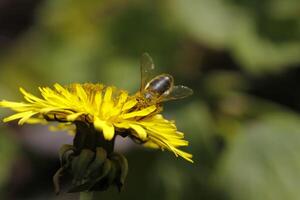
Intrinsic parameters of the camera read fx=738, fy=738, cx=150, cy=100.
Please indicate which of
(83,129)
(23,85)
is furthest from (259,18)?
(83,129)

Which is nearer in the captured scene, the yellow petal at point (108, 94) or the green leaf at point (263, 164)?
the yellow petal at point (108, 94)

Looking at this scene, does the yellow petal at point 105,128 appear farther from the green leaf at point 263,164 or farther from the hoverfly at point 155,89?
the green leaf at point 263,164

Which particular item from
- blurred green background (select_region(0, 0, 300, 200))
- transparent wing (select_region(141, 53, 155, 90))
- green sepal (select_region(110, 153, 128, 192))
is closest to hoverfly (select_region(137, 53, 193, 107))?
transparent wing (select_region(141, 53, 155, 90))


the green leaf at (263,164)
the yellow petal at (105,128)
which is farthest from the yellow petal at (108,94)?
the green leaf at (263,164)

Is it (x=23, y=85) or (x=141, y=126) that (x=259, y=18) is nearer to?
(x=23, y=85)

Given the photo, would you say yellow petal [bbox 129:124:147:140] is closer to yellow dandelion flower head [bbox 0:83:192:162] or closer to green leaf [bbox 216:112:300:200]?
yellow dandelion flower head [bbox 0:83:192:162]
